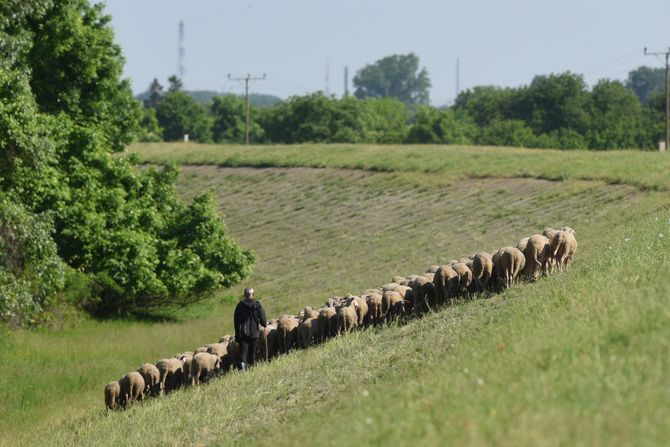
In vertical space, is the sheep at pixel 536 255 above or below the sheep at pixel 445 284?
above

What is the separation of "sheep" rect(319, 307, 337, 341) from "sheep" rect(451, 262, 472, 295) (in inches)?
104

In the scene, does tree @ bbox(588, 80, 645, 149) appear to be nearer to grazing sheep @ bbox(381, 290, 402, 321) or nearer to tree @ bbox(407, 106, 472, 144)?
tree @ bbox(407, 106, 472, 144)

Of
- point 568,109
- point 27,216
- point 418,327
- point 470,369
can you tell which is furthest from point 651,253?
point 568,109

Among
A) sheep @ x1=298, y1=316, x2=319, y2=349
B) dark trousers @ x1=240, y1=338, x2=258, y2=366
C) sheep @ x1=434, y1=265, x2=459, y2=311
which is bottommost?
dark trousers @ x1=240, y1=338, x2=258, y2=366

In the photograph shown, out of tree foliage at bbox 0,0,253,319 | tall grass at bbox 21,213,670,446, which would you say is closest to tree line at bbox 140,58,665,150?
tree foliage at bbox 0,0,253,319

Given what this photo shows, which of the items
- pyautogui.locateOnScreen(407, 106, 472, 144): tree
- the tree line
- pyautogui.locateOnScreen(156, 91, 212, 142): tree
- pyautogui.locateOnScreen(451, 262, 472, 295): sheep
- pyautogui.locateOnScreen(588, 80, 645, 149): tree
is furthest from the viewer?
pyautogui.locateOnScreen(156, 91, 212, 142): tree

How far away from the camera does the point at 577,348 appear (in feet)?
39.2

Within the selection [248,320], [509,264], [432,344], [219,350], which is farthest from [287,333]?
[432,344]

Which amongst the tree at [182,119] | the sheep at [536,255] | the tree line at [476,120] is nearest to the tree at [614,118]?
the tree line at [476,120]

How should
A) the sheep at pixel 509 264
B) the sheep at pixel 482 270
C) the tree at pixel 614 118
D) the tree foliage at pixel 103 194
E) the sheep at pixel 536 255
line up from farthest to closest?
the tree at pixel 614 118 < the tree foliage at pixel 103 194 < the sheep at pixel 482 270 < the sheep at pixel 536 255 < the sheep at pixel 509 264

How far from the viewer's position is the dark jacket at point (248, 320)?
24672mm

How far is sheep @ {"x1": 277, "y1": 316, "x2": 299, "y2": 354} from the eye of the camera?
25.6 meters

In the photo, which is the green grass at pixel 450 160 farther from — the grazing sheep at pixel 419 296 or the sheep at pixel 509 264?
the sheep at pixel 509 264

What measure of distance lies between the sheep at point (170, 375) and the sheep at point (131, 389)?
17.3 inches
